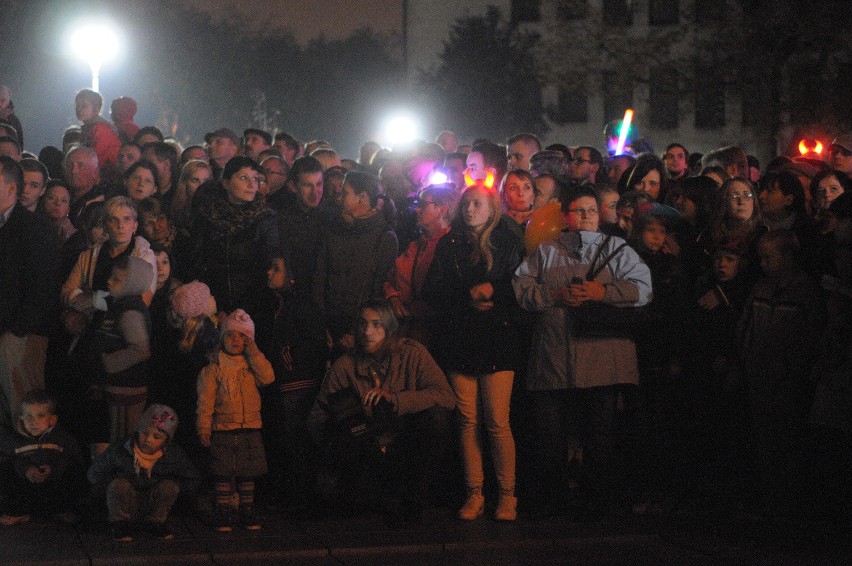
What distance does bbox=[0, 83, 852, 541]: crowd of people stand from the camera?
955 centimetres

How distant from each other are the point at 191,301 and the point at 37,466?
147 centimetres

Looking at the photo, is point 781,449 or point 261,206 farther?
point 261,206

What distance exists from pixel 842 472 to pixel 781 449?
601 millimetres

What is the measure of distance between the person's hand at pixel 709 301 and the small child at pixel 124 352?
3.71 metres

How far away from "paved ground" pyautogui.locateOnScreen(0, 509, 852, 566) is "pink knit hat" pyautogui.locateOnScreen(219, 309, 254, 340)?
123 centimetres

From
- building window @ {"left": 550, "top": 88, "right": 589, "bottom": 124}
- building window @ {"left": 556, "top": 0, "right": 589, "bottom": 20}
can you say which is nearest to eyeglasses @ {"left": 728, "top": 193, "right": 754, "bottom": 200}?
building window @ {"left": 556, "top": 0, "right": 589, "bottom": 20}

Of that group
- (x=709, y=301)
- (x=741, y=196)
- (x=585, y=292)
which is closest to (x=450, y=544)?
(x=585, y=292)

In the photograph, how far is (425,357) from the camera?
978cm

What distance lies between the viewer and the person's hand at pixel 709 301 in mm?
10227

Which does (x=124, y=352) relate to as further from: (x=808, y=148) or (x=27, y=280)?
(x=808, y=148)

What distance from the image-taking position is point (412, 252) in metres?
10.5

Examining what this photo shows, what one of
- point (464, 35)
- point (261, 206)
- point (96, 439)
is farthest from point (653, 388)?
point (464, 35)

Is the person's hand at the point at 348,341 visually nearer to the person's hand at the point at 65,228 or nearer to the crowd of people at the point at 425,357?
the crowd of people at the point at 425,357

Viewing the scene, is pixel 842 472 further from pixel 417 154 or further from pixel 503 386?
pixel 417 154
